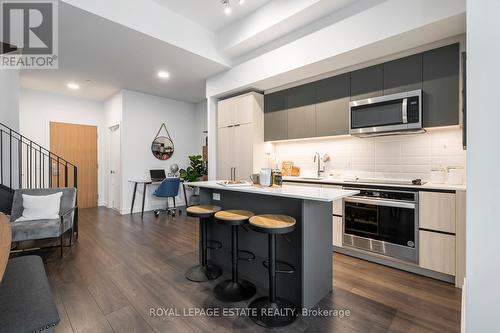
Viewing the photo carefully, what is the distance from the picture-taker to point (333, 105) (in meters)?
3.42

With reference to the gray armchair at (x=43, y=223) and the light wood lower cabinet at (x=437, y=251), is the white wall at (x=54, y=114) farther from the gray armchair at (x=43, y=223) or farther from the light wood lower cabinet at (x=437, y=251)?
the light wood lower cabinet at (x=437, y=251)

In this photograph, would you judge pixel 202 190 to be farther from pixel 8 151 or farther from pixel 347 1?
pixel 8 151

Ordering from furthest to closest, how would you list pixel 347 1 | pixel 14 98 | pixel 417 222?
pixel 14 98
pixel 347 1
pixel 417 222

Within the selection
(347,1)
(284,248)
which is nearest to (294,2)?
(347,1)

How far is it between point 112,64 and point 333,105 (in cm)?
367

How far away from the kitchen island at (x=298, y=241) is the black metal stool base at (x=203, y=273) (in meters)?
0.12

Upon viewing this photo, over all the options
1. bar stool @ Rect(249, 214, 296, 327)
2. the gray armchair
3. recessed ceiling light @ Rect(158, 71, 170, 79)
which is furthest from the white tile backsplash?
the gray armchair

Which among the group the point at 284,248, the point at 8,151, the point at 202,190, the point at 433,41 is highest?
the point at 433,41

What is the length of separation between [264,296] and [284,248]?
17.7 inches

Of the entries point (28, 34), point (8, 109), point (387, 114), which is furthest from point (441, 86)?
point (8, 109)

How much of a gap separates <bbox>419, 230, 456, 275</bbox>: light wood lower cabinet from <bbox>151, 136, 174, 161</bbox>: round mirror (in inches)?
216

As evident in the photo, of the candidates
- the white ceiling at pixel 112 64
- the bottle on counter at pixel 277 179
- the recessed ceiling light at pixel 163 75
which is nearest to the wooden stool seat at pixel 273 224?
the bottle on counter at pixel 277 179

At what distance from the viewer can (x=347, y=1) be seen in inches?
108

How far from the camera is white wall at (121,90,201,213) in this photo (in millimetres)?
5492
